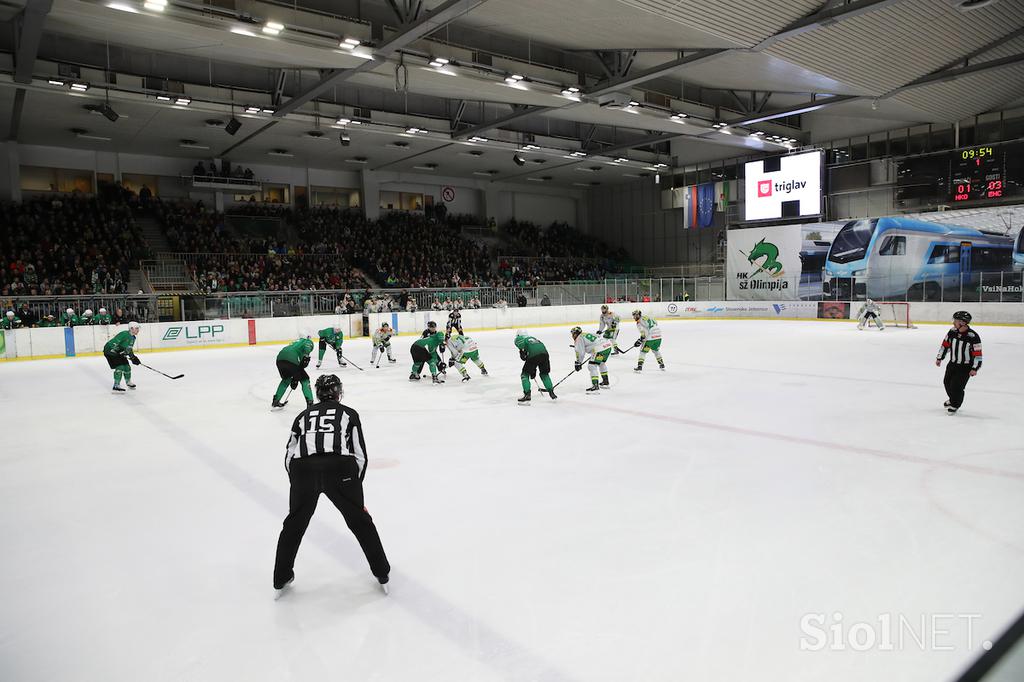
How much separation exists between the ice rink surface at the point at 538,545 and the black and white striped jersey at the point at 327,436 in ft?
2.67

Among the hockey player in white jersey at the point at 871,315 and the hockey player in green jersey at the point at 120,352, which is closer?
the hockey player in green jersey at the point at 120,352

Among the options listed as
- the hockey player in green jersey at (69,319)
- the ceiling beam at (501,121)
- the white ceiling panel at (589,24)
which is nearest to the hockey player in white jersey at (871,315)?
the white ceiling panel at (589,24)

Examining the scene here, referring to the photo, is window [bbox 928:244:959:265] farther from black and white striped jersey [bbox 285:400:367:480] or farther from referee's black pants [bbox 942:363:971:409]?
black and white striped jersey [bbox 285:400:367:480]

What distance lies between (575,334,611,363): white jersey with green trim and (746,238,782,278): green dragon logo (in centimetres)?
2347

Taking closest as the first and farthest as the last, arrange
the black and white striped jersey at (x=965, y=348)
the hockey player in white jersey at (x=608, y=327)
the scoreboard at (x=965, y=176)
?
the black and white striped jersey at (x=965, y=348), the hockey player in white jersey at (x=608, y=327), the scoreboard at (x=965, y=176)

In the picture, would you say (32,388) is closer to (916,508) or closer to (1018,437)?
(916,508)

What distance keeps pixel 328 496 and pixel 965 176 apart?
28020 millimetres

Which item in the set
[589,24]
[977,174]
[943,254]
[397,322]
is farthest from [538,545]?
[943,254]

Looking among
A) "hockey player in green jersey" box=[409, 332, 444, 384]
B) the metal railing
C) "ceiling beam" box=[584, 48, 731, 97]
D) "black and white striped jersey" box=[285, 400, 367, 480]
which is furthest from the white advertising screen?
"black and white striped jersey" box=[285, 400, 367, 480]

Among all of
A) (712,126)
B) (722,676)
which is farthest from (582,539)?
(712,126)

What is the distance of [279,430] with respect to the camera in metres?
7.88

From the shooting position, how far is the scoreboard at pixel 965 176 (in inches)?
912

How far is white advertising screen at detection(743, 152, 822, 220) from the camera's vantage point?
91.8 feet

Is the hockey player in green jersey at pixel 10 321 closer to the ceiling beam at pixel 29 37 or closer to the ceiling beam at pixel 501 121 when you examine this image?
the ceiling beam at pixel 29 37
